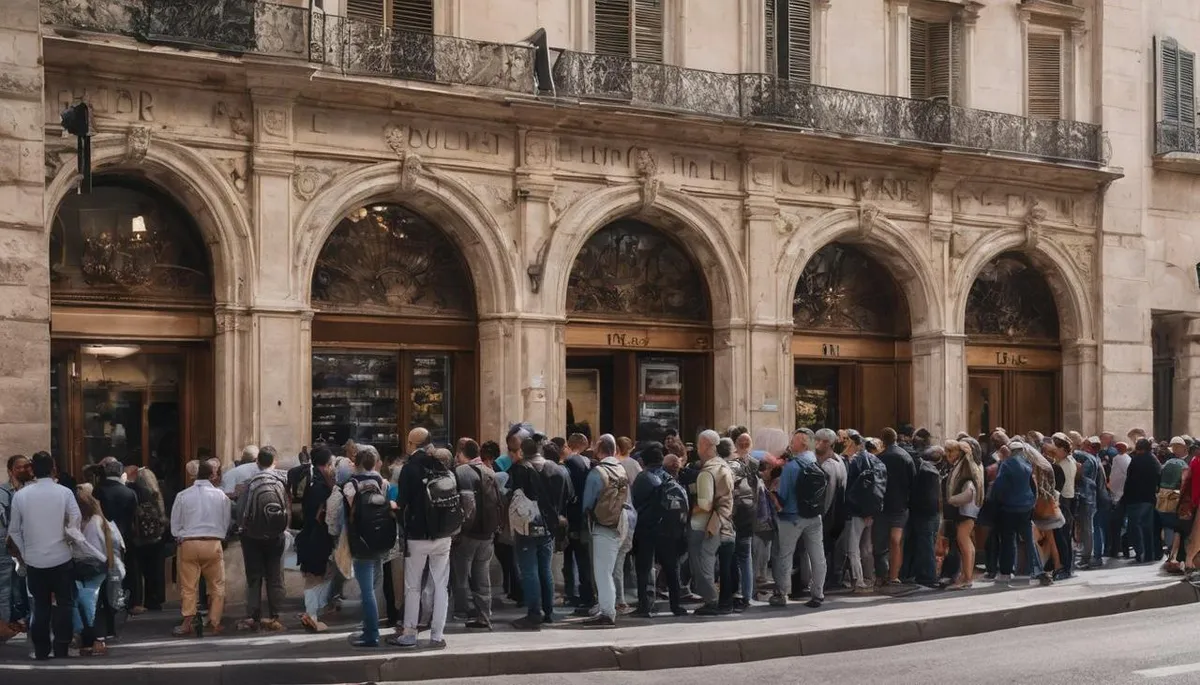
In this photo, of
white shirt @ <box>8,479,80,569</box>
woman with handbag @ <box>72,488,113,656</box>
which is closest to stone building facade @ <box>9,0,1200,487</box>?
woman with handbag @ <box>72,488,113,656</box>

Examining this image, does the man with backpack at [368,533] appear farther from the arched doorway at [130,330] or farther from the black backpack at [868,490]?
the arched doorway at [130,330]

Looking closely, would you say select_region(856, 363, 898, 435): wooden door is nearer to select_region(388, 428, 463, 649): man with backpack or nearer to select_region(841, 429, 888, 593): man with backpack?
select_region(841, 429, 888, 593): man with backpack

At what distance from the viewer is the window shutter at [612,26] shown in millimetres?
21094

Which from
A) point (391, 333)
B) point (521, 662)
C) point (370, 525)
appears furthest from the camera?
point (391, 333)

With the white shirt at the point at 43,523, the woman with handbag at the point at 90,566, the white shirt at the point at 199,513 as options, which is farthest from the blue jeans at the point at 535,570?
the white shirt at the point at 43,523

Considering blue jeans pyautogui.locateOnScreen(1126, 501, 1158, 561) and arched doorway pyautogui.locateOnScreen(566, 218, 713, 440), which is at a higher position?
arched doorway pyautogui.locateOnScreen(566, 218, 713, 440)

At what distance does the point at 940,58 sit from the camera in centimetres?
2419

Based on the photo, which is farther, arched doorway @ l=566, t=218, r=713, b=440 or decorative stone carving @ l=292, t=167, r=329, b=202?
arched doorway @ l=566, t=218, r=713, b=440

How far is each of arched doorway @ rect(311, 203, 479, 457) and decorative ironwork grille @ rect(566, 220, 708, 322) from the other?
1755mm

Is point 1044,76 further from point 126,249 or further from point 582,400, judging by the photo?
point 126,249

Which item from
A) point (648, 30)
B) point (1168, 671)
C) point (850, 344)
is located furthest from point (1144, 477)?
point (648, 30)

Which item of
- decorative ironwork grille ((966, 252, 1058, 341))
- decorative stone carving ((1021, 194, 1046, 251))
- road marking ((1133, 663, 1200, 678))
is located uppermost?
decorative stone carving ((1021, 194, 1046, 251))

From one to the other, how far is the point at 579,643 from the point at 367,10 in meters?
10.2

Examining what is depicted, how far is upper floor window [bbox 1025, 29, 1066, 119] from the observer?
2520 cm
